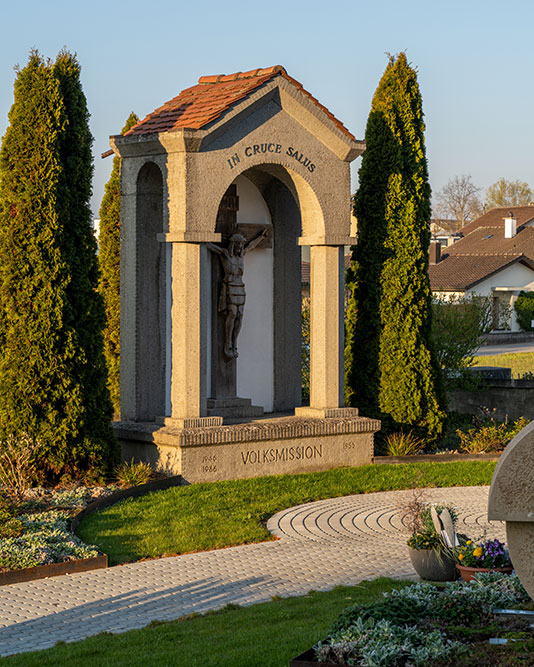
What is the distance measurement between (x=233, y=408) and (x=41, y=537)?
19.5 ft

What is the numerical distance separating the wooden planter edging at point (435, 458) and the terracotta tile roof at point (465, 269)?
36748mm

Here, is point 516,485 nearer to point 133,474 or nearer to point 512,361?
point 133,474

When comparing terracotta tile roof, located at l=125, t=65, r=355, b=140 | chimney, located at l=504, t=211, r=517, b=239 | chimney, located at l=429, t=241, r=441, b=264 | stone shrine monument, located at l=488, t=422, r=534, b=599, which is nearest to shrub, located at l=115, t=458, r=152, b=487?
terracotta tile roof, located at l=125, t=65, r=355, b=140

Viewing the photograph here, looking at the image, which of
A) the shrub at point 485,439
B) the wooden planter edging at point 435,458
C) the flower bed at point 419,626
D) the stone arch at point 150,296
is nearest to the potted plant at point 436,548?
the flower bed at point 419,626

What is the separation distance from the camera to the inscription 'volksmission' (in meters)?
15.2

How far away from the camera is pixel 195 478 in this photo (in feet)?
47.9

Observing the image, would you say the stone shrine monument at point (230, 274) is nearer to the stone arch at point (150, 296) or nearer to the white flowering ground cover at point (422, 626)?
the stone arch at point (150, 296)

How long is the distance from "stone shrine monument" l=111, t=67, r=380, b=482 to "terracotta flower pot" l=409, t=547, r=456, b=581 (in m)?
4.96

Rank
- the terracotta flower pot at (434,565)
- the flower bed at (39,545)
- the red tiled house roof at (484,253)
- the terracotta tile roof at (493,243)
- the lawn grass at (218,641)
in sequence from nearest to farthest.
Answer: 1. the lawn grass at (218,641)
2. the terracotta flower pot at (434,565)
3. the flower bed at (39,545)
4. the red tiled house roof at (484,253)
5. the terracotta tile roof at (493,243)

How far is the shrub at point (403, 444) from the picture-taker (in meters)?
17.1

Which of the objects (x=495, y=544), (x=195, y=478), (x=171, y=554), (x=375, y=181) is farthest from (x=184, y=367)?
(x=495, y=544)

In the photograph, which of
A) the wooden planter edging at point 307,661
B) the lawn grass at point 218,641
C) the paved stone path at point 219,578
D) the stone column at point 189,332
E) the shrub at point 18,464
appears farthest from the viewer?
the stone column at point 189,332

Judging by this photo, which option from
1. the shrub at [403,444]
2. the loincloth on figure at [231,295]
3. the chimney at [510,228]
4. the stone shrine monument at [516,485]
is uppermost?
the chimney at [510,228]

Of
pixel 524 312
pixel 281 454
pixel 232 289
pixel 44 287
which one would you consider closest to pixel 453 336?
pixel 232 289
